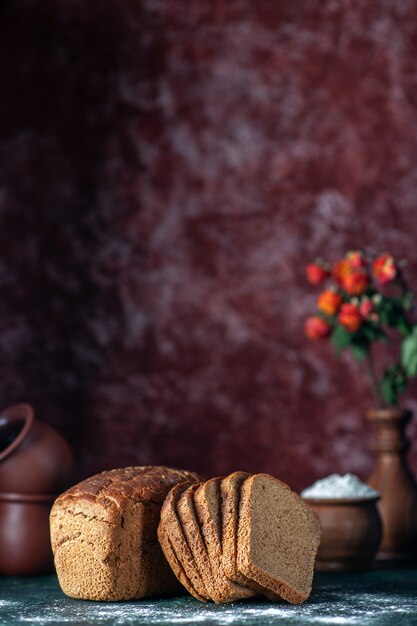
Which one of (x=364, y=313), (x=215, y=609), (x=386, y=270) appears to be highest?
(x=386, y=270)

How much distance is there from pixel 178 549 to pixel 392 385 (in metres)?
1.10

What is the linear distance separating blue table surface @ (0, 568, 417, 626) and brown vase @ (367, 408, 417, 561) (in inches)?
16.7

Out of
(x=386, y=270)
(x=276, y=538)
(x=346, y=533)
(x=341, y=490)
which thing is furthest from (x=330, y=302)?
(x=276, y=538)

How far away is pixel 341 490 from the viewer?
259 centimetres

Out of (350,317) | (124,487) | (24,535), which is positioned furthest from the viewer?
(350,317)

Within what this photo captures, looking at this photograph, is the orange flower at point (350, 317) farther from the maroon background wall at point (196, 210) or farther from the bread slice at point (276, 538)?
the bread slice at point (276, 538)

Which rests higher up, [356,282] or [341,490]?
[356,282]

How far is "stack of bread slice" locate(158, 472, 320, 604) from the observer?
2.00 meters

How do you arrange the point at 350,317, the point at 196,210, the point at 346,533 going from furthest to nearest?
the point at 196,210, the point at 350,317, the point at 346,533

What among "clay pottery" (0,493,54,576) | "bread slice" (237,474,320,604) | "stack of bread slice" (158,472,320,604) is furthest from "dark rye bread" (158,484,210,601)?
"clay pottery" (0,493,54,576)

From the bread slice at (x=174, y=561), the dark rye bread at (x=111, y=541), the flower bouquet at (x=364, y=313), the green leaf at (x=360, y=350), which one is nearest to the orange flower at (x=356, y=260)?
the flower bouquet at (x=364, y=313)

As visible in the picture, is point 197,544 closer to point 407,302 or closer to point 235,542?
point 235,542

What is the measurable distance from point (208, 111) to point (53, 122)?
54cm

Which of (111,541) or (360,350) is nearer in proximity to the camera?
(111,541)
